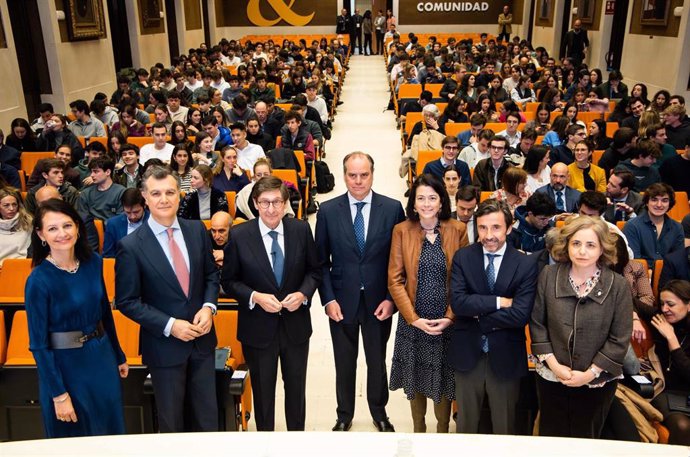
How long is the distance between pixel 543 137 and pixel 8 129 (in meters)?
7.95

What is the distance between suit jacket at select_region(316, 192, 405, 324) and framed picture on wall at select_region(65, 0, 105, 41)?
9564mm

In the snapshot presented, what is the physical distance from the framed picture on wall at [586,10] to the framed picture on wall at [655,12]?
9.73 feet

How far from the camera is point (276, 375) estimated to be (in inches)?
118

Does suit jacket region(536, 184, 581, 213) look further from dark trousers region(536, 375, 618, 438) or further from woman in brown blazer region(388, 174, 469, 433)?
dark trousers region(536, 375, 618, 438)

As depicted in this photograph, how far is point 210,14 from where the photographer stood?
21.2m

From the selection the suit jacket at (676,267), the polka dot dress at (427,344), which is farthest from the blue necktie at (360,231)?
the suit jacket at (676,267)

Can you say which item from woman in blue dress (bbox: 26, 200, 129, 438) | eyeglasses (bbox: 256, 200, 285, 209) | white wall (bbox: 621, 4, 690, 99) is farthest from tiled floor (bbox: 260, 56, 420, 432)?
white wall (bbox: 621, 4, 690, 99)

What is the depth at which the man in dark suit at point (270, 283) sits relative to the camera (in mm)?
2791

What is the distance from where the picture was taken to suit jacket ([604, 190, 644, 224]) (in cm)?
456

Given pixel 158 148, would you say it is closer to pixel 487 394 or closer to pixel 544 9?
pixel 487 394

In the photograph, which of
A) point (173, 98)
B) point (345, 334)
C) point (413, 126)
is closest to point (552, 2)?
point (413, 126)

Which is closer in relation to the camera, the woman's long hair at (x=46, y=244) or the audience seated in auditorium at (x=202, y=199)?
the woman's long hair at (x=46, y=244)

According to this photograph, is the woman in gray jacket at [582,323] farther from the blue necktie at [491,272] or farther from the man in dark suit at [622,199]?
the man in dark suit at [622,199]

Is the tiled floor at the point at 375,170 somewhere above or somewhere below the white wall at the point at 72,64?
below
